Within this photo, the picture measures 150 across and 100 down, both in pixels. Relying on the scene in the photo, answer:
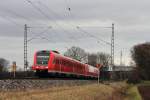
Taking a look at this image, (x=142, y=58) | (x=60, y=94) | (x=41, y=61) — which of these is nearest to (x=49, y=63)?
(x=41, y=61)

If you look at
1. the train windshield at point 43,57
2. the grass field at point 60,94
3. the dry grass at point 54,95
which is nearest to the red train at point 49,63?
the train windshield at point 43,57

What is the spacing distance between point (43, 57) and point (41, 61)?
0.49 metres

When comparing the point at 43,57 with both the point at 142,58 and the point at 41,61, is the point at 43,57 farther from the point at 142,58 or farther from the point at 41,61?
the point at 142,58

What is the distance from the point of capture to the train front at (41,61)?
179 ft

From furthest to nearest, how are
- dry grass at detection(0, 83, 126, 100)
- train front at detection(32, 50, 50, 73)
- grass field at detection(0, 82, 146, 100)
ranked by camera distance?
train front at detection(32, 50, 50, 73) < grass field at detection(0, 82, 146, 100) < dry grass at detection(0, 83, 126, 100)

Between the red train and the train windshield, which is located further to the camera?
the train windshield

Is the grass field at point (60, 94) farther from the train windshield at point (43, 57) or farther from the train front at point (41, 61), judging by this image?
the train windshield at point (43, 57)

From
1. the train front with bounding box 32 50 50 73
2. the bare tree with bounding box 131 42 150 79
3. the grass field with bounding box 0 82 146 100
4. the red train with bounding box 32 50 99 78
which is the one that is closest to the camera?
the grass field with bounding box 0 82 146 100

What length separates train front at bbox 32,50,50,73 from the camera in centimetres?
5453

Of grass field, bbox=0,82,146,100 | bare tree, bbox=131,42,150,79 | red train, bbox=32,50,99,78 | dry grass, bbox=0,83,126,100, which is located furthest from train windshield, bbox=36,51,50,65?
bare tree, bbox=131,42,150,79

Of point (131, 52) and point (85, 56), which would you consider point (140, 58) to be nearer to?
point (131, 52)

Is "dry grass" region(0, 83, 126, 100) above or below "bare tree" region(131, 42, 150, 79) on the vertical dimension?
below

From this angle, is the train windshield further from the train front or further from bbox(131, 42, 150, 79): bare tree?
bbox(131, 42, 150, 79): bare tree

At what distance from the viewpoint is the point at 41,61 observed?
55250 millimetres
